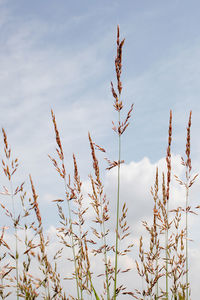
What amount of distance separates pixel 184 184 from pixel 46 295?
1933 millimetres

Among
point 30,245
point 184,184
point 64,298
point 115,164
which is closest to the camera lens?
point 115,164

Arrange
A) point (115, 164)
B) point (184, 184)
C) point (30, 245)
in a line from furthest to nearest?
point (184, 184) → point (30, 245) → point (115, 164)

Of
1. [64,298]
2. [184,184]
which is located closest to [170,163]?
[184,184]

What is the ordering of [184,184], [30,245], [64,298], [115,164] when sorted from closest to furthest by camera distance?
[115,164] < [30,245] < [64,298] < [184,184]

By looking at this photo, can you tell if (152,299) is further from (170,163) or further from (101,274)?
(170,163)

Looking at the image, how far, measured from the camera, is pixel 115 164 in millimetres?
3449

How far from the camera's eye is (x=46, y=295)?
12.7ft

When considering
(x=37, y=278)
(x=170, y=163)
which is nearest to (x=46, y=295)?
(x=37, y=278)

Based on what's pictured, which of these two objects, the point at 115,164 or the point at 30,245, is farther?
the point at 30,245

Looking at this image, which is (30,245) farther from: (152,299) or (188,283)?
(188,283)

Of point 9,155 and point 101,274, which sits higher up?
point 9,155

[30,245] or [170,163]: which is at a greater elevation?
[170,163]

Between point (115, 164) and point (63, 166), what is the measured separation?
57cm

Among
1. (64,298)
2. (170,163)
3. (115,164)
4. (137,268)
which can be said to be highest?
(170,163)
